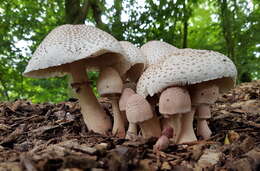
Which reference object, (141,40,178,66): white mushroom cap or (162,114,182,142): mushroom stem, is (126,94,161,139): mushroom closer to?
(162,114,182,142): mushroom stem

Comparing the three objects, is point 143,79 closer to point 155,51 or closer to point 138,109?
point 138,109

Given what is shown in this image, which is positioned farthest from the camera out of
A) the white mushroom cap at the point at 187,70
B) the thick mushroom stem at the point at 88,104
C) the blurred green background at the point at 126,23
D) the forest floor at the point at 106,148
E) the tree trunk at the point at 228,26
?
the tree trunk at the point at 228,26

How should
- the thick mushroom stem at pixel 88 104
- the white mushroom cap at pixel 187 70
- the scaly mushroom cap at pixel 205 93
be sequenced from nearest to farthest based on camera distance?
the white mushroom cap at pixel 187 70 → the scaly mushroom cap at pixel 205 93 → the thick mushroom stem at pixel 88 104

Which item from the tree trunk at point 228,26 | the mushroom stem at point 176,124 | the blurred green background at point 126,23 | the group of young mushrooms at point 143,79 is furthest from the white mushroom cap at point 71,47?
the tree trunk at point 228,26

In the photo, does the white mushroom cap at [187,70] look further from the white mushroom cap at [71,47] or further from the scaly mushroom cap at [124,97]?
the white mushroom cap at [71,47]

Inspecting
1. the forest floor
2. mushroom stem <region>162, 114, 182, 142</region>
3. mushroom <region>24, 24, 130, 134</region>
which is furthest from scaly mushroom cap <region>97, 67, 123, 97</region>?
mushroom stem <region>162, 114, 182, 142</region>
